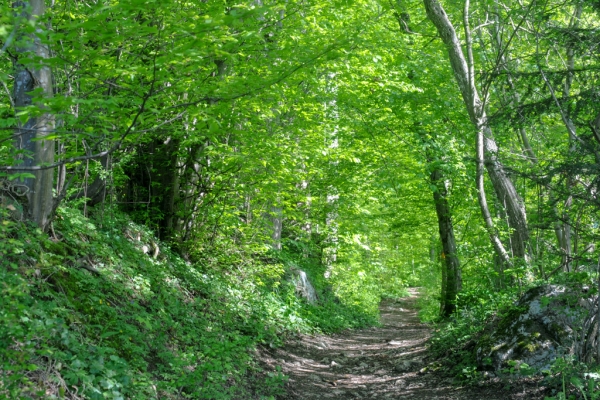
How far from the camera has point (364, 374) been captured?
9.58 meters

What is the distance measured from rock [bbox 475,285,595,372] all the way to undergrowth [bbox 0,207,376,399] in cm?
301

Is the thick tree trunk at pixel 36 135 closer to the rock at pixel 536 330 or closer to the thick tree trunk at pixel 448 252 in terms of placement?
the rock at pixel 536 330

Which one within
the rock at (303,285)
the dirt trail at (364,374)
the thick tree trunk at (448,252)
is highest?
the thick tree trunk at (448,252)

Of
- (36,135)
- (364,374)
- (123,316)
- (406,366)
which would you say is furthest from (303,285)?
(36,135)

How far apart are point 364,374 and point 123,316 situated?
5065 millimetres

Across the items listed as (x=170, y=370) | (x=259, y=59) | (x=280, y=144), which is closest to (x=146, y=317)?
(x=170, y=370)

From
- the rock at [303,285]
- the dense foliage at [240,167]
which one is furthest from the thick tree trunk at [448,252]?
the rock at [303,285]

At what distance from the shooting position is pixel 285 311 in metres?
12.4

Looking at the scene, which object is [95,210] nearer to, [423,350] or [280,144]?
[280,144]

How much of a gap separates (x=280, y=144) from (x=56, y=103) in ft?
21.6

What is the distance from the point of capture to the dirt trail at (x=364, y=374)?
7194 mm

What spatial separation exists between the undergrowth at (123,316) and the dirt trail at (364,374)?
0.55m

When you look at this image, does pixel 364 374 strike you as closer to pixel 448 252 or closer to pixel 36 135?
pixel 36 135

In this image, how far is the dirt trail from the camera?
7194 millimetres
